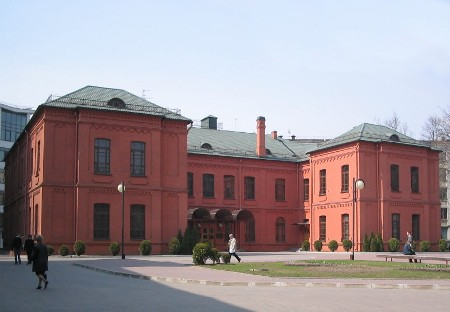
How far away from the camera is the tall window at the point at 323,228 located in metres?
50.8

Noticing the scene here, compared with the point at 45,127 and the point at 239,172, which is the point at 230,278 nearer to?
the point at 45,127

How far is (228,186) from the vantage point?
53812 millimetres

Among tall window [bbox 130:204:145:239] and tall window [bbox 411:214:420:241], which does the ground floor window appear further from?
tall window [bbox 130:204:145:239]

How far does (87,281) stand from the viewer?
65.2 ft

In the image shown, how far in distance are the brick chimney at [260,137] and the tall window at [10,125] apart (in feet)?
148

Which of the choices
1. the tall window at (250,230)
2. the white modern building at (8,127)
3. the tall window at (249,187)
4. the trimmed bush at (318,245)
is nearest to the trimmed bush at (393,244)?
the trimmed bush at (318,245)

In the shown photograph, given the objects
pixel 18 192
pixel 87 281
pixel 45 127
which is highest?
pixel 45 127

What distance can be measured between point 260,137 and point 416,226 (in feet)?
49.8

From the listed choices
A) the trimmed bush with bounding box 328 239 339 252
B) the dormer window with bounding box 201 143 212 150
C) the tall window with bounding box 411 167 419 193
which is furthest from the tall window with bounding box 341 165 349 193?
the dormer window with bounding box 201 143 212 150

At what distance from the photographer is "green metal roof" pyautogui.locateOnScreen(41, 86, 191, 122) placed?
3959 cm

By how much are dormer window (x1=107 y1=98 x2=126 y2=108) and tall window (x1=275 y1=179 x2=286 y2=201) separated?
64.1ft

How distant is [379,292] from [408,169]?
113 ft

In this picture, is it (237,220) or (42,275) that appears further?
(237,220)

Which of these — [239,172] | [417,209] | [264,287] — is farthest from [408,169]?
[264,287]
